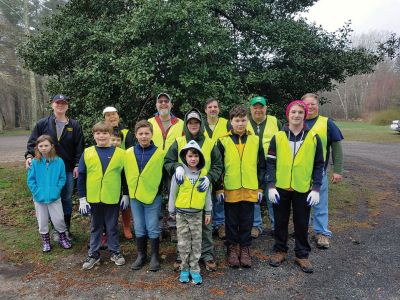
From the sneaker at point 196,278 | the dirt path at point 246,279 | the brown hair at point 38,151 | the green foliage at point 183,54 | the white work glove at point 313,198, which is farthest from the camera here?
the green foliage at point 183,54

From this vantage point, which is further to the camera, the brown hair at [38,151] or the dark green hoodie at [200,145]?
the brown hair at [38,151]

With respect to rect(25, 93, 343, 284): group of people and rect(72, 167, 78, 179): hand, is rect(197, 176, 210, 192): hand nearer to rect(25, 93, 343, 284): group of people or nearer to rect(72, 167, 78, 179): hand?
rect(25, 93, 343, 284): group of people

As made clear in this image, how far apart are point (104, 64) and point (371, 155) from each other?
14.5 metres

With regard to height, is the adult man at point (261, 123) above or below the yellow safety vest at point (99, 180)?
above

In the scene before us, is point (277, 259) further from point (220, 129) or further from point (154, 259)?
point (220, 129)

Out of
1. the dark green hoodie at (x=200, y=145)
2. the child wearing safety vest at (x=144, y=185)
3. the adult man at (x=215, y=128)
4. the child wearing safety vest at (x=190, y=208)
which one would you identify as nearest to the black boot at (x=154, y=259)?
the child wearing safety vest at (x=144, y=185)

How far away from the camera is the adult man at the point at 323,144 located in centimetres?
486

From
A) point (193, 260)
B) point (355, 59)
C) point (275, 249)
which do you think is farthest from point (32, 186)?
point (355, 59)

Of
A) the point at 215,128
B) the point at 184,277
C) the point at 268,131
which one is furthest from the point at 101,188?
the point at 268,131

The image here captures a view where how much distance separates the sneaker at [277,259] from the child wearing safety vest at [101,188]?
1.99 m

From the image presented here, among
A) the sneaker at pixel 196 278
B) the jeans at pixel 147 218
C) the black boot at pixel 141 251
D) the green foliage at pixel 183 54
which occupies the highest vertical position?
the green foliage at pixel 183 54

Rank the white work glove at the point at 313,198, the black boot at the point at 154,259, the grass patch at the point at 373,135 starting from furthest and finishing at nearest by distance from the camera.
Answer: the grass patch at the point at 373,135, the black boot at the point at 154,259, the white work glove at the point at 313,198

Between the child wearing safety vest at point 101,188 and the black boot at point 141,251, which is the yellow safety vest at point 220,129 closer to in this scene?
the child wearing safety vest at point 101,188

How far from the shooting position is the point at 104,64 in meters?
6.89
